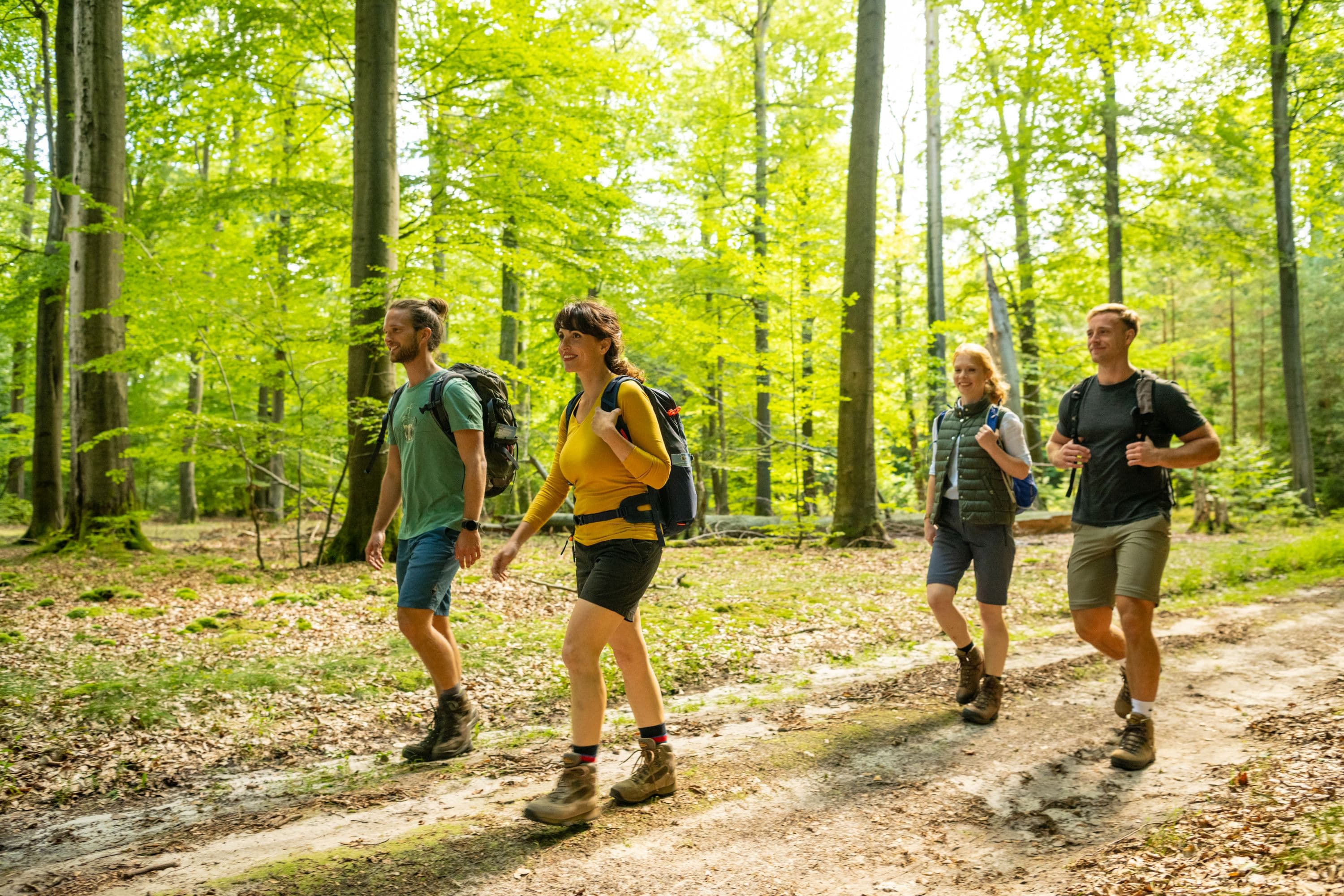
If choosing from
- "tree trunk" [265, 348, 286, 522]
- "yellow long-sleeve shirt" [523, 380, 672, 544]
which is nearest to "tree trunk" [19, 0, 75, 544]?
"tree trunk" [265, 348, 286, 522]

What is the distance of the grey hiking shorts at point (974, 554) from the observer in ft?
15.9

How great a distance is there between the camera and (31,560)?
9969mm

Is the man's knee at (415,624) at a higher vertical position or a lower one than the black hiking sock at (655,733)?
higher

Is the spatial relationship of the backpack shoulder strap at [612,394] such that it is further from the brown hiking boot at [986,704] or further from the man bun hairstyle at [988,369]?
the brown hiking boot at [986,704]

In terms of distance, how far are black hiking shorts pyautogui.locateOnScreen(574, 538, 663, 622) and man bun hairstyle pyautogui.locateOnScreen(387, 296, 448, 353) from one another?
1.58 m

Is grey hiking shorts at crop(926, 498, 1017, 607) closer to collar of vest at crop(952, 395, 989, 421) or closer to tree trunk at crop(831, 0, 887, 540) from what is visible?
collar of vest at crop(952, 395, 989, 421)

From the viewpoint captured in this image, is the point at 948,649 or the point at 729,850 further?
the point at 948,649

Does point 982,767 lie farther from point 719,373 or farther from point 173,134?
point 173,134

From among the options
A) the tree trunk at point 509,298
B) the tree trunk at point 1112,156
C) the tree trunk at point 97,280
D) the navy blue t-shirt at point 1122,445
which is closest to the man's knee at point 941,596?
the navy blue t-shirt at point 1122,445

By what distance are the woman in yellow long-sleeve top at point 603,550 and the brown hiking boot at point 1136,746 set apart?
2.18 meters

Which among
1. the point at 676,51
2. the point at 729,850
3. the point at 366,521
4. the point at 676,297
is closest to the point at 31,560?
the point at 366,521

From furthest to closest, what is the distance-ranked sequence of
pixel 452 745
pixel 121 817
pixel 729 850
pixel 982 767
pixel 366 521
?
pixel 366 521 → pixel 452 745 → pixel 982 767 → pixel 121 817 → pixel 729 850

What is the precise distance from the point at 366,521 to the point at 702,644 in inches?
195

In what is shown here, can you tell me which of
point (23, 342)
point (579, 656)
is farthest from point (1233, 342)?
point (23, 342)
